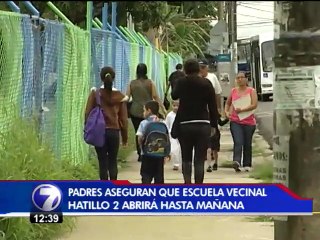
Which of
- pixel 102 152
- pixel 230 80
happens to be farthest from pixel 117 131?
pixel 230 80

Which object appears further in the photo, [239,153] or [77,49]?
[239,153]

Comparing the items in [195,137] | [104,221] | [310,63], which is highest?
[310,63]

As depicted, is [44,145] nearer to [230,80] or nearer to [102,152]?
[102,152]

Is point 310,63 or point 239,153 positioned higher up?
point 310,63

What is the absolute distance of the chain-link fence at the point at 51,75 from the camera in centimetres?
728

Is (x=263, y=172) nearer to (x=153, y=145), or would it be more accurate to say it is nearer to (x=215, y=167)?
(x=215, y=167)

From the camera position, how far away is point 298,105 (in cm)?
462

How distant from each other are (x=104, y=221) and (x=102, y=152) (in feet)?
4.99

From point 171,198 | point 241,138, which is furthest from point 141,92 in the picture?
point 171,198

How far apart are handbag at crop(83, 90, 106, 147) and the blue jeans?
10.2 feet

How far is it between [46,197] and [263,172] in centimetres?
589

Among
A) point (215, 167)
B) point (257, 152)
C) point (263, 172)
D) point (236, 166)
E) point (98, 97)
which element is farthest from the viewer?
point (257, 152)

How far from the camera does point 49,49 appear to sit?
893 centimetres

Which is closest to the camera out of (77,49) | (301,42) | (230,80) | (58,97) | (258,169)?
(301,42)
